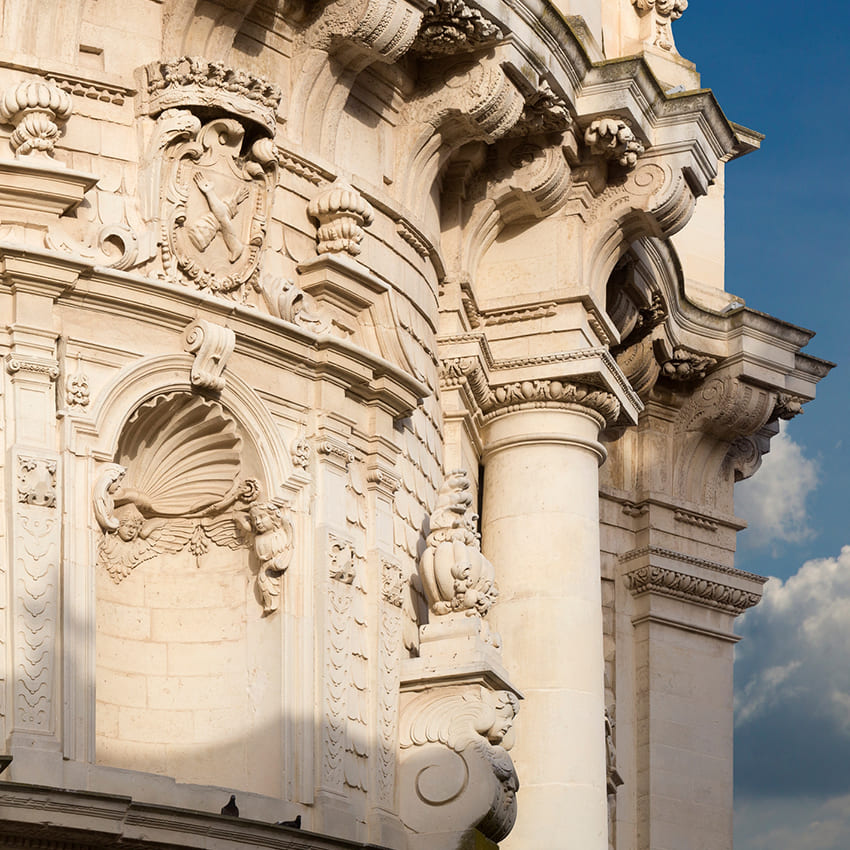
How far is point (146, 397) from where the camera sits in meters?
20.0

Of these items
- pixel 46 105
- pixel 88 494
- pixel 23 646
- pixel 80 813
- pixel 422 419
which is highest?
pixel 46 105

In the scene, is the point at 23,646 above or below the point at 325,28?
below

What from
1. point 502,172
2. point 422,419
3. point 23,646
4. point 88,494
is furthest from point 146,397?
point 502,172

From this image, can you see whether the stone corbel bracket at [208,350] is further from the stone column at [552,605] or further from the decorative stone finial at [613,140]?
the decorative stone finial at [613,140]

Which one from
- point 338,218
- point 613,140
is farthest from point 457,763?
point 613,140

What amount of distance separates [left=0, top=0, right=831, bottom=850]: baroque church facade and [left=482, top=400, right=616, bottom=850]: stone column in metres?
0.03

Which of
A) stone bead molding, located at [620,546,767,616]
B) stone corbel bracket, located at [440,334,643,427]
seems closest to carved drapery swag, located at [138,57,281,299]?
stone corbel bracket, located at [440,334,643,427]

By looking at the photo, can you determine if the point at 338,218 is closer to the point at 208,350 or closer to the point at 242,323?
the point at 242,323

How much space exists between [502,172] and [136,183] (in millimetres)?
5394

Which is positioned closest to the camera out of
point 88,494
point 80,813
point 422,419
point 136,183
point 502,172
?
point 80,813

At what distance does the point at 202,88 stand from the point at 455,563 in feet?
15.1

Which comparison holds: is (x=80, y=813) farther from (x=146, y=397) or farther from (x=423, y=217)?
(x=423, y=217)

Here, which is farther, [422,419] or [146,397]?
[422,419]

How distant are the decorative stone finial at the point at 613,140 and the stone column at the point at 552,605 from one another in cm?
244
